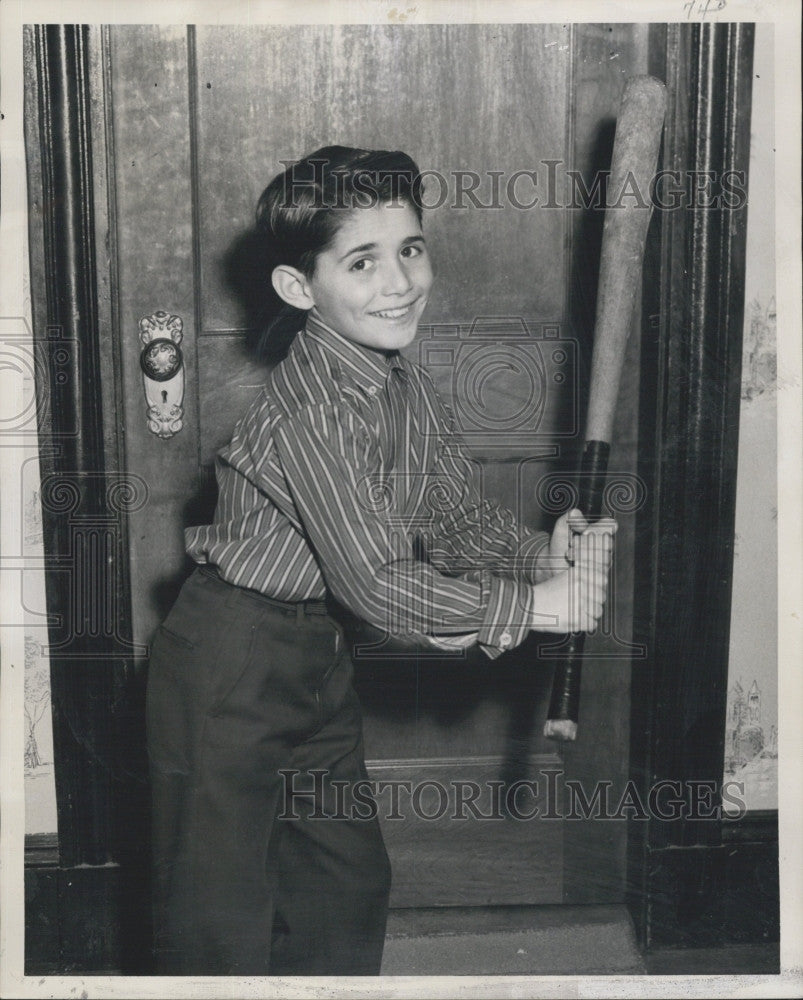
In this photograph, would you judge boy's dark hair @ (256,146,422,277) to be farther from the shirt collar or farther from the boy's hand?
A: the boy's hand

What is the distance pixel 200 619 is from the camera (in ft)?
4.55

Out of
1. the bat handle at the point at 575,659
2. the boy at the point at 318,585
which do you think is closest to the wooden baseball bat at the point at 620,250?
the bat handle at the point at 575,659

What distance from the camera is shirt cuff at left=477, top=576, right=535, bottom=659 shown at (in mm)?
1300

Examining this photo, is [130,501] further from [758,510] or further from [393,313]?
[758,510]

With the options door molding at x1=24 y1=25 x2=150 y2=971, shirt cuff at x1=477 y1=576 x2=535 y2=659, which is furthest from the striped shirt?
door molding at x1=24 y1=25 x2=150 y2=971

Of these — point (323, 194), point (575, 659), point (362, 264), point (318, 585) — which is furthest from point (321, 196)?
point (575, 659)

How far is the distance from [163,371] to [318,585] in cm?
40

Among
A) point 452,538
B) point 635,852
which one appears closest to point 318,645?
point 452,538

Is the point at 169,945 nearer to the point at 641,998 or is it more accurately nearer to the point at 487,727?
the point at 487,727

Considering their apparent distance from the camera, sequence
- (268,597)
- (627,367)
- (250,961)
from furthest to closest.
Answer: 1. (627,367)
2. (250,961)
3. (268,597)

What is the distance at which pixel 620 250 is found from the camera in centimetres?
146

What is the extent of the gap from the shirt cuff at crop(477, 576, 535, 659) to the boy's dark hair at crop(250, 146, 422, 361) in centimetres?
45

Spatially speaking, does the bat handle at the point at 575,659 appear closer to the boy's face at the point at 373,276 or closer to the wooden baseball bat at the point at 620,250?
the wooden baseball bat at the point at 620,250

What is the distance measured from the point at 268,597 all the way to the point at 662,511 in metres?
0.55
